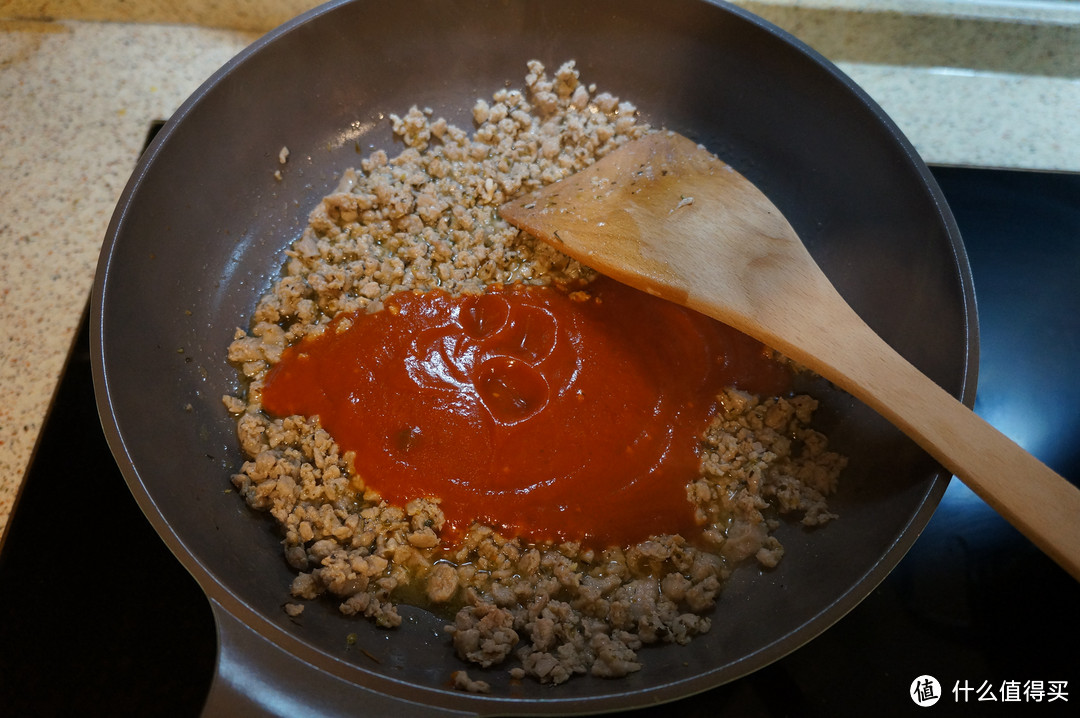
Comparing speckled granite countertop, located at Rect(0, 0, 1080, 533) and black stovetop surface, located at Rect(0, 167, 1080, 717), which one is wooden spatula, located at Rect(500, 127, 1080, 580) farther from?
speckled granite countertop, located at Rect(0, 0, 1080, 533)

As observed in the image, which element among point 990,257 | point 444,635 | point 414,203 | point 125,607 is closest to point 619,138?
point 414,203

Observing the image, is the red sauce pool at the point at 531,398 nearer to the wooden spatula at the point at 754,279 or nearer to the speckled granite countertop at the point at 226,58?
the wooden spatula at the point at 754,279

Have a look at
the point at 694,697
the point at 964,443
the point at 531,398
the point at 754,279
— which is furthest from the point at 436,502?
the point at 964,443

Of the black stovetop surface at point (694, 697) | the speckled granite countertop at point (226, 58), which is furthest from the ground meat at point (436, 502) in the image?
the speckled granite countertop at point (226, 58)

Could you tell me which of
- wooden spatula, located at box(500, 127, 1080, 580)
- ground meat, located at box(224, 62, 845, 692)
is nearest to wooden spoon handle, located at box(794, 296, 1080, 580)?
wooden spatula, located at box(500, 127, 1080, 580)

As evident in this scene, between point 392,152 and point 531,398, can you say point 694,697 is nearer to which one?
point 531,398

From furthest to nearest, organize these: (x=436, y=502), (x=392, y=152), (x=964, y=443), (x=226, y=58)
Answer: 1. (x=226, y=58)
2. (x=392, y=152)
3. (x=436, y=502)
4. (x=964, y=443)
